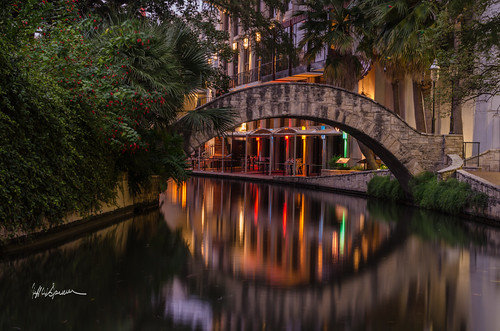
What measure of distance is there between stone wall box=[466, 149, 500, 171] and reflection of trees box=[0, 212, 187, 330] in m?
15.1

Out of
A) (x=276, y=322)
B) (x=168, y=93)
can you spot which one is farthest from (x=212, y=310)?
(x=168, y=93)

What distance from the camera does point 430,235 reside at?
13.6m

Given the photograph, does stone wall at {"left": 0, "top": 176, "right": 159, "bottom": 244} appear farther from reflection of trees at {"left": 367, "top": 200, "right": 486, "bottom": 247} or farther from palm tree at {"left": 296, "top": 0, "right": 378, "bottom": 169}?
palm tree at {"left": 296, "top": 0, "right": 378, "bottom": 169}

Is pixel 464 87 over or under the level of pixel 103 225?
over

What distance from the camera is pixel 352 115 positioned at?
20266 mm

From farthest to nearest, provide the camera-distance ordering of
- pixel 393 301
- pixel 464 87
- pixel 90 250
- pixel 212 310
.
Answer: pixel 464 87
pixel 90 250
pixel 393 301
pixel 212 310

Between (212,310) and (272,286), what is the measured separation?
1.43m

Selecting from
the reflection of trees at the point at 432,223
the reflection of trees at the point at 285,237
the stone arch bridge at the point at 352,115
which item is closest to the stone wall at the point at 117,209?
the reflection of trees at the point at 285,237

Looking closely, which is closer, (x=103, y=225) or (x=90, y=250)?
(x=90, y=250)

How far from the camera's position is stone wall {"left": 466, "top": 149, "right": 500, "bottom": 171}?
927 inches

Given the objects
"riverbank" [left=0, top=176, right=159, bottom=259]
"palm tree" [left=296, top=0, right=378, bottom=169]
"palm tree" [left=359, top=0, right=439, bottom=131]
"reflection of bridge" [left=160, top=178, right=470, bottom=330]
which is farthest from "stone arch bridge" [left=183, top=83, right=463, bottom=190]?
"palm tree" [left=296, top=0, right=378, bottom=169]

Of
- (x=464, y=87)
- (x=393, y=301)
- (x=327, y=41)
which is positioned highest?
(x=327, y=41)

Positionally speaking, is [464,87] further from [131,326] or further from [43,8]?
[131,326]

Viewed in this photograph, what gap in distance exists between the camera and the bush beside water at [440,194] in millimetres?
16625
